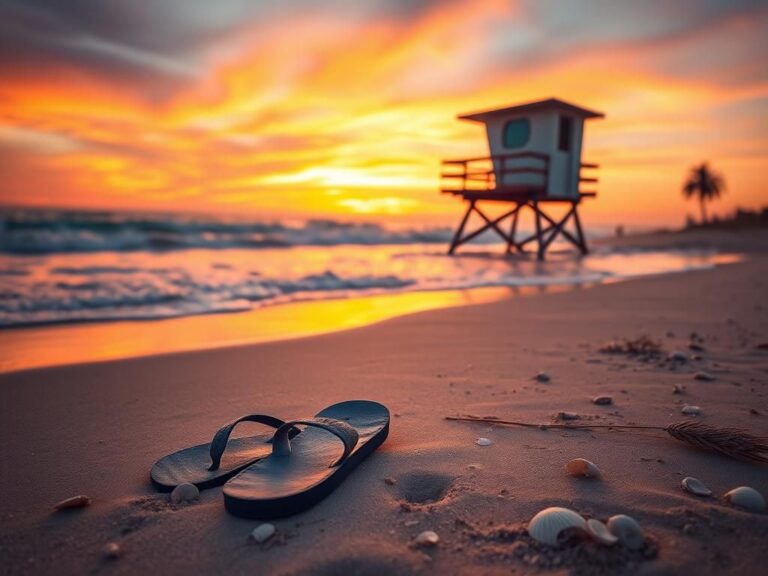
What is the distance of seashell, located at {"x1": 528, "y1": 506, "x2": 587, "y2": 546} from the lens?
4.25 feet

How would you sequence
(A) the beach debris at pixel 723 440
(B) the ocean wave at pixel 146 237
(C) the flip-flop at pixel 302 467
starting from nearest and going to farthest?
(C) the flip-flop at pixel 302 467
(A) the beach debris at pixel 723 440
(B) the ocean wave at pixel 146 237

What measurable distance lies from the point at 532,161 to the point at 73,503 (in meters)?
14.3

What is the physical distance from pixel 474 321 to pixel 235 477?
359cm

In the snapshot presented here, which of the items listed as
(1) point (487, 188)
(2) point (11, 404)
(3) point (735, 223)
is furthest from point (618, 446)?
(3) point (735, 223)

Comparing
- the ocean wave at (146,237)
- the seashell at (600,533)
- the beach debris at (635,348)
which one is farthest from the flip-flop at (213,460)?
the ocean wave at (146,237)

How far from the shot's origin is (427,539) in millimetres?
1344

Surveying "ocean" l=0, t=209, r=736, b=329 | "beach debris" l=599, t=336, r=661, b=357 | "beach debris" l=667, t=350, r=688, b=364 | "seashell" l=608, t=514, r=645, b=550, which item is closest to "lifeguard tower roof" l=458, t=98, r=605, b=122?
"ocean" l=0, t=209, r=736, b=329

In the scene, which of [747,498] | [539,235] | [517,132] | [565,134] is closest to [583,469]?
[747,498]

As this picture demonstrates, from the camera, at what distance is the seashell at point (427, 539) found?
4.39 feet

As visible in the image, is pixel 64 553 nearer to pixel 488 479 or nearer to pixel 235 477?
pixel 235 477

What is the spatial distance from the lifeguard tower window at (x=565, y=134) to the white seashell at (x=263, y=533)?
14660 millimetres

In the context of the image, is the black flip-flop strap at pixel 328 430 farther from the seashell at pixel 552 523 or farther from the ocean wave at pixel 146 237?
the ocean wave at pixel 146 237

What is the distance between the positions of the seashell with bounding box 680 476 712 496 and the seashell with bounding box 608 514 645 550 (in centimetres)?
35

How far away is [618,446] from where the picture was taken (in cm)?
190
